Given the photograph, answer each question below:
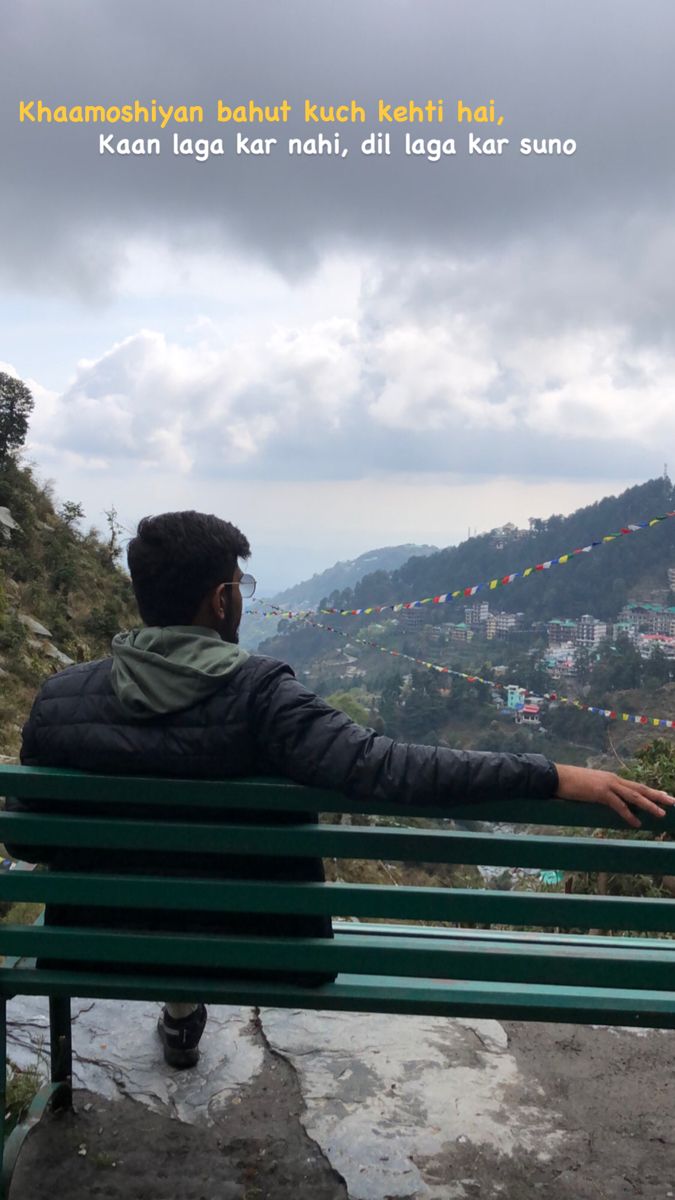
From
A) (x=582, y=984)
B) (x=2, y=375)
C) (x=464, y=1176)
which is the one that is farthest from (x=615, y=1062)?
(x=2, y=375)

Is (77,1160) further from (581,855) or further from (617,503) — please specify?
(617,503)

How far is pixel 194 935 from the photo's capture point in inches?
68.9

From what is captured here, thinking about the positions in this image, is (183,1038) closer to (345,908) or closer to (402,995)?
(402,995)

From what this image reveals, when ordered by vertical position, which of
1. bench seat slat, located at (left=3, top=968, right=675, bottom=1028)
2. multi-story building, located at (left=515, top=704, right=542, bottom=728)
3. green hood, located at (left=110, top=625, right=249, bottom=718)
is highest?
green hood, located at (left=110, top=625, right=249, bottom=718)

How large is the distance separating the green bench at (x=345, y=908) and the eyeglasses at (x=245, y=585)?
45cm

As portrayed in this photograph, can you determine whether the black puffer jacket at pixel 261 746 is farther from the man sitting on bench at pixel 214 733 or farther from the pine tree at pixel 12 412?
the pine tree at pixel 12 412

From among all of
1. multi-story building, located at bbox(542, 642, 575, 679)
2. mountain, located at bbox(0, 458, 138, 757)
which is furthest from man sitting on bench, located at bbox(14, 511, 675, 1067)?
multi-story building, located at bbox(542, 642, 575, 679)

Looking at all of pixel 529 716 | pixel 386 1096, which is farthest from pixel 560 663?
pixel 386 1096

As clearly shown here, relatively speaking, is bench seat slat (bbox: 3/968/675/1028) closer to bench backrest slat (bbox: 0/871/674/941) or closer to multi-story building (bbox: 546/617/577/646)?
bench backrest slat (bbox: 0/871/674/941)

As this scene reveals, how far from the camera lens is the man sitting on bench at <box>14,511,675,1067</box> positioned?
1550mm

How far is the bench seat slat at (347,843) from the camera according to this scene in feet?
5.08

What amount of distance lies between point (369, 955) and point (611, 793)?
0.54 metres

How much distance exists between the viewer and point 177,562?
1.83m

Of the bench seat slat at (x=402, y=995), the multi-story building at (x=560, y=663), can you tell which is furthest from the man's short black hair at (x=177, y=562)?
the multi-story building at (x=560, y=663)
